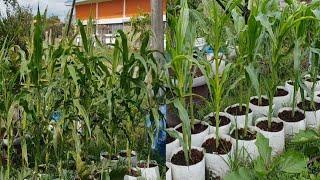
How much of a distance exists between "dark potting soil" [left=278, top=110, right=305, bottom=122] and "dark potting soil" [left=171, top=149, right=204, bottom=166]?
25.2 inches

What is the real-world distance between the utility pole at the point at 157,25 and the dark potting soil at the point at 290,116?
85 cm

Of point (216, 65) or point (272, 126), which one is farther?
point (272, 126)

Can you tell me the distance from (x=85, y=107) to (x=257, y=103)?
1.17 metres

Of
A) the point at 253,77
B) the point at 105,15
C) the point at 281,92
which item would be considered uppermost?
the point at 105,15

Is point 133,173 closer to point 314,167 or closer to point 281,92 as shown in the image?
point 314,167

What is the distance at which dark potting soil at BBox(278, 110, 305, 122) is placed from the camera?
2411 mm

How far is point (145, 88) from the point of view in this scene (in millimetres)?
1692

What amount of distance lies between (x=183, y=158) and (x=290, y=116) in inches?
30.4

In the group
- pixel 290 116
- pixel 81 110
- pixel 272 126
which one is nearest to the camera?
pixel 81 110

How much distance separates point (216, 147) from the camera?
205cm

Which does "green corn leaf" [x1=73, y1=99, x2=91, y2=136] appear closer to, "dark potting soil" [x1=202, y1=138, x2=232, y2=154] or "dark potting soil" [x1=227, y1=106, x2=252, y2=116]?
"dark potting soil" [x1=202, y1=138, x2=232, y2=154]

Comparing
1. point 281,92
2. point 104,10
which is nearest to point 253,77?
point 281,92

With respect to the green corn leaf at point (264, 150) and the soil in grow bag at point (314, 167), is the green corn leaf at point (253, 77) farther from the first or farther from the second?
the soil in grow bag at point (314, 167)

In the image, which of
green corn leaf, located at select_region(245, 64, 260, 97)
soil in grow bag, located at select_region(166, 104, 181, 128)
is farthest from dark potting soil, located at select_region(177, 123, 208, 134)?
green corn leaf, located at select_region(245, 64, 260, 97)
